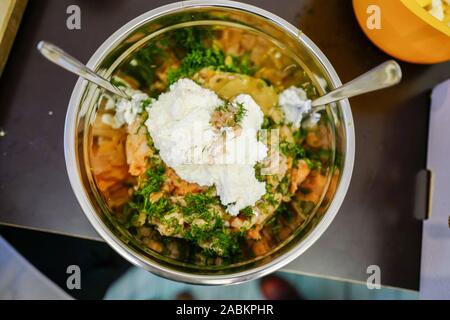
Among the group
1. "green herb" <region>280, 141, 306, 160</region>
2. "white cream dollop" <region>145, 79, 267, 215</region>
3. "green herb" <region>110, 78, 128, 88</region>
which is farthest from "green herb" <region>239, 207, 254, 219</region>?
"green herb" <region>110, 78, 128, 88</region>

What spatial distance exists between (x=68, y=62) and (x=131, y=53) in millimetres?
265

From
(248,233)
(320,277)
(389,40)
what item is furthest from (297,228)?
(389,40)

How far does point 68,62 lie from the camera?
26.4 inches

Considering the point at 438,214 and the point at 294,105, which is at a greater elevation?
the point at 294,105

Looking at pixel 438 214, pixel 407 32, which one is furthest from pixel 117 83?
pixel 438 214

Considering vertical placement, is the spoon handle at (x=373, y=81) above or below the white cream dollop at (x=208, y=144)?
above

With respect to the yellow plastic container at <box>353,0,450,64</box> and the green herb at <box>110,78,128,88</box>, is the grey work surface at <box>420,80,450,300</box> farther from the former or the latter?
the green herb at <box>110,78,128,88</box>

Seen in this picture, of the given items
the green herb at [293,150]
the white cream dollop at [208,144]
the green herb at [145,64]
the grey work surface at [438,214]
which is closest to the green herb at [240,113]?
the white cream dollop at [208,144]

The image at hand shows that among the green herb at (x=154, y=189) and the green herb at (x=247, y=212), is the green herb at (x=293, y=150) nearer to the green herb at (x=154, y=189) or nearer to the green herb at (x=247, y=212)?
the green herb at (x=247, y=212)

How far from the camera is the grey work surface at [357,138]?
1.02 meters

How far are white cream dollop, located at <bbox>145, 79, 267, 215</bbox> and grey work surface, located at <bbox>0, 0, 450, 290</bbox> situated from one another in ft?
0.91

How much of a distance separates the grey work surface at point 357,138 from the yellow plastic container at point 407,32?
6 centimetres

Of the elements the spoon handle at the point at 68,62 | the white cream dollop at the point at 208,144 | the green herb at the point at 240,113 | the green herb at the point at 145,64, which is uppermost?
the green herb at the point at 145,64

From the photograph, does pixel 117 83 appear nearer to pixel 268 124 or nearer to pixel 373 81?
pixel 268 124
